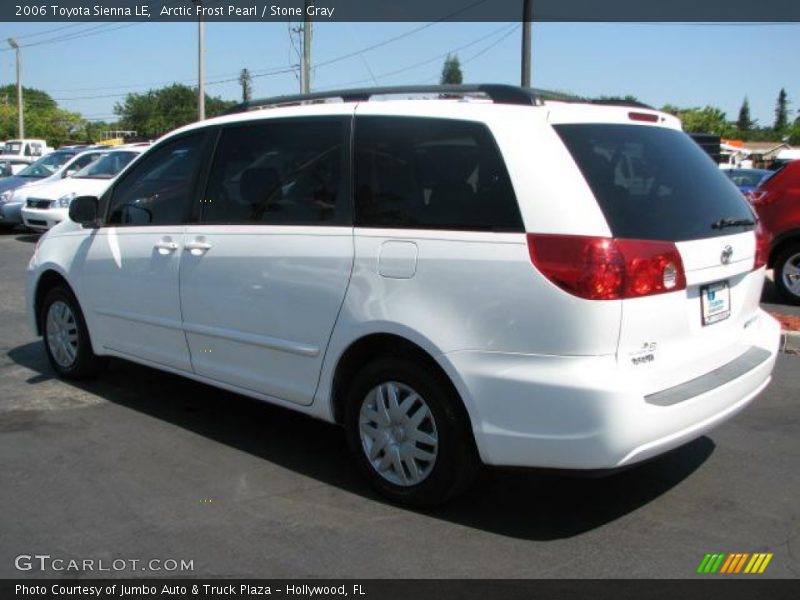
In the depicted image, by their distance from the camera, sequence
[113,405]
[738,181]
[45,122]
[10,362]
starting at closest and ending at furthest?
[113,405] → [10,362] → [738,181] → [45,122]

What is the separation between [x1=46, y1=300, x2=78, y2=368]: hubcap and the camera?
5648 mm

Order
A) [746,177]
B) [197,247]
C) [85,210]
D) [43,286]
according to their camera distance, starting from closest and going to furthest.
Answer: [197,247] → [85,210] → [43,286] → [746,177]

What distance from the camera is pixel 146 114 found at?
89.5m

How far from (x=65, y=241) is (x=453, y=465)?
3529mm

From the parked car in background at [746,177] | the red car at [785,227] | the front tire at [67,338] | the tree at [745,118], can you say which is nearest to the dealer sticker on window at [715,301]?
the front tire at [67,338]

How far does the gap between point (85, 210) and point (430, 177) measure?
2818 mm

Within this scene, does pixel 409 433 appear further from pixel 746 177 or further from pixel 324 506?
pixel 746 177

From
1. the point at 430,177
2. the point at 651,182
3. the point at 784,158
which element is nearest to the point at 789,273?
the point at 651,182

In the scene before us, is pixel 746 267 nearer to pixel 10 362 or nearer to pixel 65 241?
pixel 65 241

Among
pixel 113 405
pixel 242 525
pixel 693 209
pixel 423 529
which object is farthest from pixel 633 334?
pixel 113 405

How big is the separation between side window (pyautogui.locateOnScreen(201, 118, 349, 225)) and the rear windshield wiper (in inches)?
66.8

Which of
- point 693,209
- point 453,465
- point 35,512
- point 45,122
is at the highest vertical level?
point 45,122

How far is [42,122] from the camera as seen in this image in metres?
84.7
